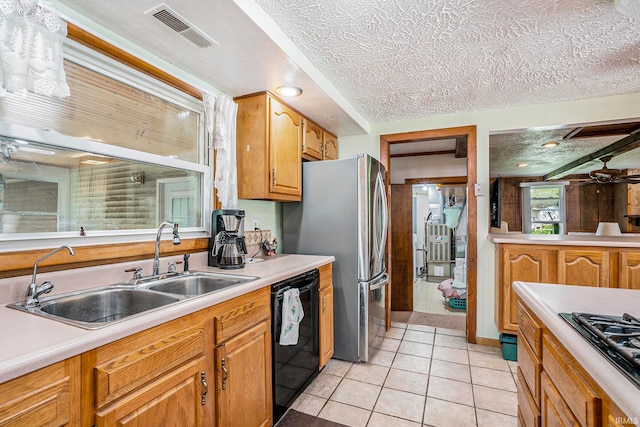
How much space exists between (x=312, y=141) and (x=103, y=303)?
2.05 metres

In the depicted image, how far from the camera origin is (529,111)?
2.82 m

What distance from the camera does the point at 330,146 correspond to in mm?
3293

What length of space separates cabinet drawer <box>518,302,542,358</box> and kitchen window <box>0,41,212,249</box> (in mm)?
1890

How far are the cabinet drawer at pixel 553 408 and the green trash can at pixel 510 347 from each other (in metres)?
1.73

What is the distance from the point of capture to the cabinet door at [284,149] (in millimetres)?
2293

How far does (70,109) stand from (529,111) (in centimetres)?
339

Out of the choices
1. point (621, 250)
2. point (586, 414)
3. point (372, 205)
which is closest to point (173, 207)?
point (372, 205)

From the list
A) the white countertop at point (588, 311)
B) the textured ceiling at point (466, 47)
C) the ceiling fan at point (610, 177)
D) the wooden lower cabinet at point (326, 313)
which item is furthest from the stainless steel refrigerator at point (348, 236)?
the ceiling fan at point (610, 177)

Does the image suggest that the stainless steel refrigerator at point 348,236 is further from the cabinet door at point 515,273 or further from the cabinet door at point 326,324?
the cabinet door at point 515,273

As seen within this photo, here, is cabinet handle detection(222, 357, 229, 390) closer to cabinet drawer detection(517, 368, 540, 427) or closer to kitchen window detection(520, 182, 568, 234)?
cabinet drawer detection(517, 368, 540, 427)

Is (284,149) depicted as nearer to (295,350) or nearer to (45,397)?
(295,350)

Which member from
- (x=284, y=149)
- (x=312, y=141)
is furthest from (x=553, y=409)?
(x=312, y=141)

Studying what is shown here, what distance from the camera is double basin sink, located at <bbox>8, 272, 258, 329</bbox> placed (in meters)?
1.20

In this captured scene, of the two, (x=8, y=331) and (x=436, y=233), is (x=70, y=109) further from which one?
(x=436, y=233)
